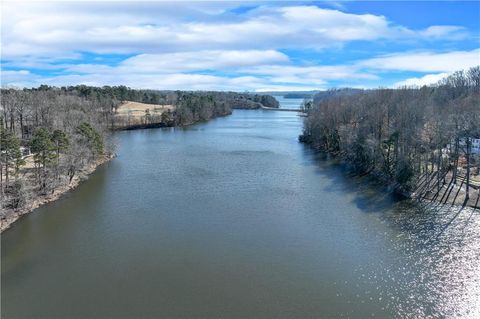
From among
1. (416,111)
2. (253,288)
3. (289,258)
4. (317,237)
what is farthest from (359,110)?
(253,288)

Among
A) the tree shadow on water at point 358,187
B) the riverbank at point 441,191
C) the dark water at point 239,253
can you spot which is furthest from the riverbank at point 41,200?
the riverbank at point 441,191

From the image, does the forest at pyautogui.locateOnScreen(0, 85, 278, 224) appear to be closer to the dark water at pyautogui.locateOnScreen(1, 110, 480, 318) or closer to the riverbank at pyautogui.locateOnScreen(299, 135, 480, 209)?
the dark water at pyautogui.locateOnScreen(1, 110, 480, 318)

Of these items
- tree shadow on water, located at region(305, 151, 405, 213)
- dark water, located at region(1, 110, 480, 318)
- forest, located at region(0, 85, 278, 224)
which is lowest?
dark water, located at region(1, 110, 480, 318)

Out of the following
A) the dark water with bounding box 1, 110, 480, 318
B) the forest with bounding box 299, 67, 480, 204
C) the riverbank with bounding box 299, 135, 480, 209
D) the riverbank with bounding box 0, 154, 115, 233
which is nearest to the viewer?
the dark water with bounding box 1, 110, 480, 318

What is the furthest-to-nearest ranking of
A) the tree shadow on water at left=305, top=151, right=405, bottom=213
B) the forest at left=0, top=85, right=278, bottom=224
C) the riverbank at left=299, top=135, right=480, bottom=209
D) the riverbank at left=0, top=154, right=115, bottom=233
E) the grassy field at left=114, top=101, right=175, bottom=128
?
the grassy field at left=114, top=101, right=175, bottom=128, the tree shadow on water at left=305, top=151, right=405, bottom=213, the riverbank at left=299, top=135, right=480, bottom=209, the forest at left=0, top=85, right=278, bottom=224, the riverbank at left=0, top=154, right=115, bottom=233

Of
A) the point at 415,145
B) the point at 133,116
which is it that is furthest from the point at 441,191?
the point at 133,116

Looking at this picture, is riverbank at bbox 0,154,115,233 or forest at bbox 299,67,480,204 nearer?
riverbank at bbox 0,154,115,233

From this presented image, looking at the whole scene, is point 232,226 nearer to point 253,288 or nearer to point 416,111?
point 253,288

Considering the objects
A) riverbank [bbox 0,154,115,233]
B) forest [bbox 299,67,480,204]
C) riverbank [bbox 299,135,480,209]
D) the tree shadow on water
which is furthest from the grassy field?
riverbank [bbox 299,135,480,209]
